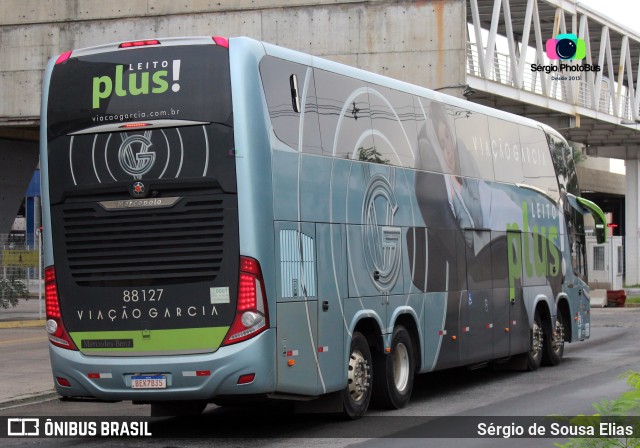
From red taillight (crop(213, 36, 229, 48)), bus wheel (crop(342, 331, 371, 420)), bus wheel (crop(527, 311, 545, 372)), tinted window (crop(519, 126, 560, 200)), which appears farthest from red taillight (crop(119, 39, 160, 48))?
bus wheel (crop(527, 311, 545, 372))

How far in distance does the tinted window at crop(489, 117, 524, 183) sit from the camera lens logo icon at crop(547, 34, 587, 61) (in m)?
34.2

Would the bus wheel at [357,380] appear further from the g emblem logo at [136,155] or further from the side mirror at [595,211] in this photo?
the side mirror at [595,211]

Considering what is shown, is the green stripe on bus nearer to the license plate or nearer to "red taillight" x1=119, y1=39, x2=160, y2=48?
the license plate

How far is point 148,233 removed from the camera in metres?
11.4

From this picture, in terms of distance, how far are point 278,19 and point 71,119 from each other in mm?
20845

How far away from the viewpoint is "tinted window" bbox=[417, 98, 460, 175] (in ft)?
50.1

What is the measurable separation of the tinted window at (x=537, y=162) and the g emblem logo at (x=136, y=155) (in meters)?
9.01

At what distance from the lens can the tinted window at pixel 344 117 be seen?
41.7ft

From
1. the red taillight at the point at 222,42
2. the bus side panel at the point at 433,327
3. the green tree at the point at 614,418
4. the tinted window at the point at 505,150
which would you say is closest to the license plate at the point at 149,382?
the red taillight at the point at 222,42

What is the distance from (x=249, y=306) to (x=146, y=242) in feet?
4.00

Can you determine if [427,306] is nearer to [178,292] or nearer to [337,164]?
[337,164]

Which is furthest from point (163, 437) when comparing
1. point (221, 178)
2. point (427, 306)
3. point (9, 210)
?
point (9, 210)

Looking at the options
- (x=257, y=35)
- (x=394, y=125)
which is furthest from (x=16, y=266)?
(x=394, y=125)

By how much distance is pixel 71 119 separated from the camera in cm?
1184
